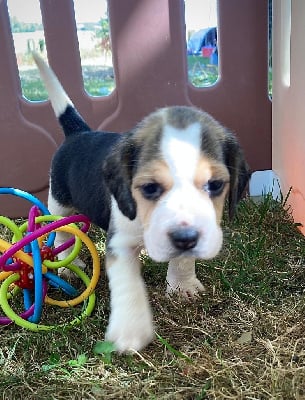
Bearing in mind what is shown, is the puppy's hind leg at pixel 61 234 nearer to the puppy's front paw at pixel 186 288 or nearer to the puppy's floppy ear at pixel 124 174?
the puppy's front paw at pixel 186 288

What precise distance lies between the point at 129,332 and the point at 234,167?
2.44 ft

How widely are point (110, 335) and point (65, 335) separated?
20 cm

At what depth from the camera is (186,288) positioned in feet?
8.42

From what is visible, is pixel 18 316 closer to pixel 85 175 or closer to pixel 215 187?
pixel 85 175

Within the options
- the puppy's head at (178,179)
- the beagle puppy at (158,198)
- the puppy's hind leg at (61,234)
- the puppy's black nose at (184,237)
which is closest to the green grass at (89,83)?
the puppy's hind leg at (61,234)

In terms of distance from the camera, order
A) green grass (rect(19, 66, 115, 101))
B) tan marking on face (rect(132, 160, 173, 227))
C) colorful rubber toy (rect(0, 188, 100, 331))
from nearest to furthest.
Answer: tan marking on face (rect(132, 160, 173, 227))
colorful rubber toy (rect(0, 188, 100, 331))
green grass (rect(19, 66, 115, 101))

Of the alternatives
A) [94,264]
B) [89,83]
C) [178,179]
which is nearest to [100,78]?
[89,83]

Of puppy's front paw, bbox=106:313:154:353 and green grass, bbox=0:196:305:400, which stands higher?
puppy's front paw, bbox=106:313:154:353

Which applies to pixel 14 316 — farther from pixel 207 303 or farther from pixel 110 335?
pixel 207 303

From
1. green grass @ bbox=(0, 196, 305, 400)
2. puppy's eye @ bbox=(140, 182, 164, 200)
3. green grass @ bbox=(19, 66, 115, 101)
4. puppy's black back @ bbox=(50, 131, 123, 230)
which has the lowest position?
green grass @ bbox=(0, 196, 305, 400)

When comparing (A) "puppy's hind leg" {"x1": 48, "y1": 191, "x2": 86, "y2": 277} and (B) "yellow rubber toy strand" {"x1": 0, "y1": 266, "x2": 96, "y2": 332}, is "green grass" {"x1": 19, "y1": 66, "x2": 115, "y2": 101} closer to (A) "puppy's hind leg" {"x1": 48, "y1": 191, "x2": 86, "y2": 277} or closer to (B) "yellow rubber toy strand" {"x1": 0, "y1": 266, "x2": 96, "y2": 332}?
(A) "puppy's hind leg" {"x1": 48, "y1": 191, "x2": 86, "y2": 277}

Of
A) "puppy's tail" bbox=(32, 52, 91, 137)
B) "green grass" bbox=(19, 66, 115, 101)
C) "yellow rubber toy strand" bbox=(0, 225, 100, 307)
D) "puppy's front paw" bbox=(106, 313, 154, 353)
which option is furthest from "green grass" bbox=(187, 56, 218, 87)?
"puppy's front paw" bbox=(106, 313, 154, 353)

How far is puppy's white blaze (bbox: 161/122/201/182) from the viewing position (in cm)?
189

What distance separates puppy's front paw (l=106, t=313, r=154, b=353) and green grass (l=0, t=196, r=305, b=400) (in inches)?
1.2
